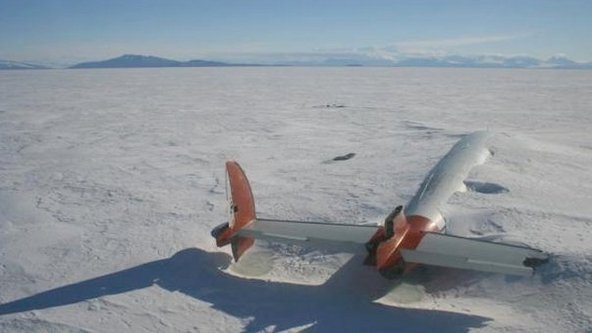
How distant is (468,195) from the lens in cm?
1446

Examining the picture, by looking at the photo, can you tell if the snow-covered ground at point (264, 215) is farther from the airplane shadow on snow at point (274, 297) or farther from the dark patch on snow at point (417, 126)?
the dark patch on snow at point (417, 126)

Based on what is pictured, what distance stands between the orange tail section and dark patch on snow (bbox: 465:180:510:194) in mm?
7919

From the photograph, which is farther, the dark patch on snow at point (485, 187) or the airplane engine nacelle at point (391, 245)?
the dark patch on snow at point (485, 187)

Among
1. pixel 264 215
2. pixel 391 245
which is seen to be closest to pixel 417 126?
pixel 264 215

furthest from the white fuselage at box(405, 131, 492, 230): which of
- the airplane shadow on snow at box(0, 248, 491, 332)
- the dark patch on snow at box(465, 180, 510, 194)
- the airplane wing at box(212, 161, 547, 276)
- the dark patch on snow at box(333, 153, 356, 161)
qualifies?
the dark patch on snow at box(333, 153, 356, 161)

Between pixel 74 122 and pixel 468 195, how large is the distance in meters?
27.6

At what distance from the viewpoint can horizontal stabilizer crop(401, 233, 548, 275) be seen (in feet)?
25.9

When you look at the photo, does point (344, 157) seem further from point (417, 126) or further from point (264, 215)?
point (417, 126)

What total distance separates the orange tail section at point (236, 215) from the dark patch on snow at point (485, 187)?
7.92 m

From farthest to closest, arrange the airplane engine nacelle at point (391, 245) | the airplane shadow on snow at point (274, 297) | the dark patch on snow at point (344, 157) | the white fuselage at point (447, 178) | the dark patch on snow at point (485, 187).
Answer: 1. the dark patch on snow at point (344, 157)
2. the dark patch on snow at point (485, 187)
3. the white fuselage at point (447, 178)
4. the airplane engine nacelle at point (391, 245)
5. the airplane shadow on snow at point (274, 297)

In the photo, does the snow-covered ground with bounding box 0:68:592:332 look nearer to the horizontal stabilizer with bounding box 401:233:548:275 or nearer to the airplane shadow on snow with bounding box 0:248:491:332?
the airplane shadow on snow with bounding box 0:248:491:332

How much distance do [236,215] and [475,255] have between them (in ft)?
16.2

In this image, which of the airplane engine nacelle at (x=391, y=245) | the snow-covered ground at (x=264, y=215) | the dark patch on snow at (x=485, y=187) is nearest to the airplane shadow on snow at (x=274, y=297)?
the snow-covered ground at (x=264, y=215)

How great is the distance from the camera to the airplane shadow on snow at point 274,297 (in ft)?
27.6
